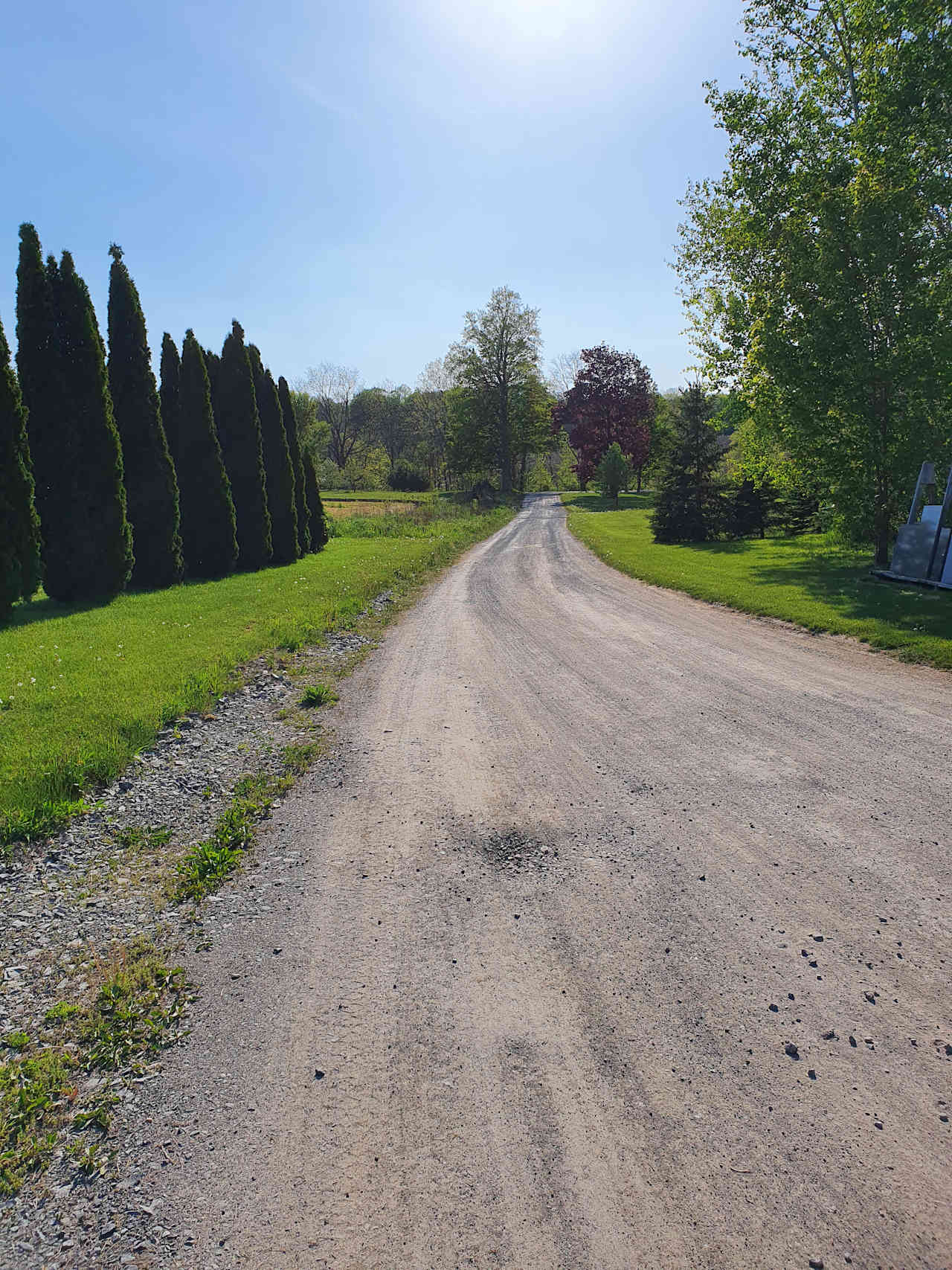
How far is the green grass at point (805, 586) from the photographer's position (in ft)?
32.9

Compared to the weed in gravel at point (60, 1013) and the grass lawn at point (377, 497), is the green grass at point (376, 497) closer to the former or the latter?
the grass lawn at point (377, 497)

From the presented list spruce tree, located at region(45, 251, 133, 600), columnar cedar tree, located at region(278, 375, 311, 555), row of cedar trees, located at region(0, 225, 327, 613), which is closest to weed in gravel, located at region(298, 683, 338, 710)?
row of cedar trees, located at region(0, 225, 327, 613)

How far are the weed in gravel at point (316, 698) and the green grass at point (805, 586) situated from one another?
7.34 m

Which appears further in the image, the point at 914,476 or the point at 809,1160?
the point at 914,476

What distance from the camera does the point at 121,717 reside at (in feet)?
21.2

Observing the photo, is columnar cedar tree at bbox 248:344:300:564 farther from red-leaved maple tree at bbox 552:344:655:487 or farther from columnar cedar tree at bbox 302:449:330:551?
red-leaved maple tree at bbox 552:344:655:487

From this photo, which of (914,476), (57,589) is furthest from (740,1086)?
(914,476)

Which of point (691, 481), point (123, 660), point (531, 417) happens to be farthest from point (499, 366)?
point (123, 660)

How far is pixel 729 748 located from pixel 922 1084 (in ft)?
11.4

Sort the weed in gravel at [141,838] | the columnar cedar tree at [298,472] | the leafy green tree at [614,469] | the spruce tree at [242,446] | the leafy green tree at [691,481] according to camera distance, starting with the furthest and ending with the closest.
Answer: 1. the leafy green tree at [614,469]
2. the leafy green tree at [691,481]
3. the columnar cedar tree at [298,472]
4. the spruce tree at [242,446]
5. the weed in gravel at [141,838]

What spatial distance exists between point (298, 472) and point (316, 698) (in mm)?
19647

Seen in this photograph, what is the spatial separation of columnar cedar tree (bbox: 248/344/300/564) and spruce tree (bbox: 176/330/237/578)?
3.32 meters

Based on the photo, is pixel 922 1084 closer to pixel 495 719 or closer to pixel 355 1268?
pixel 355 1268

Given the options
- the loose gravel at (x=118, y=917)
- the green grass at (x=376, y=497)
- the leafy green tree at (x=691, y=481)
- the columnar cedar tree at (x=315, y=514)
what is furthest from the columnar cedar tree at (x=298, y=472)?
the green grass at (x=376, y=497)
